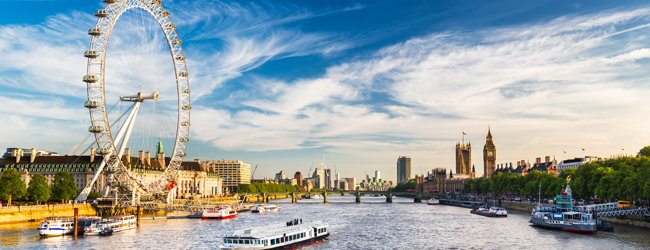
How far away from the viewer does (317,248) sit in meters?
69.2

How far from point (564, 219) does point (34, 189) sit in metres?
97.4

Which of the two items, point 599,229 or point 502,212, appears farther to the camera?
point 502,212

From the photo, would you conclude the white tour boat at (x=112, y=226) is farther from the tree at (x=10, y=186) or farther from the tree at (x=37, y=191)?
the tree at (x=37, y=191)

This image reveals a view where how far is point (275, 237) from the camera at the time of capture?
65.2 metres

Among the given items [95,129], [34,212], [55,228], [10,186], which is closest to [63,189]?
[10,186]

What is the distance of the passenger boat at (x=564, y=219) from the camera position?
267ft

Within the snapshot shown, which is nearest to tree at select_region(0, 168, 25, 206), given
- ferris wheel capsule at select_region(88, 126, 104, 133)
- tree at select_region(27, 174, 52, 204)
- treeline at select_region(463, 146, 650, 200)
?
tree at select_region(27, 174, 52, 204)

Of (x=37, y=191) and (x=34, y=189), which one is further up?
(x=34, y=189)

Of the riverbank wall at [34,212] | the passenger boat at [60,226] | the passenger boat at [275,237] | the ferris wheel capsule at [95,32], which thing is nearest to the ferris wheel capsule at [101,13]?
the ferris wheel capsule at [95,32]

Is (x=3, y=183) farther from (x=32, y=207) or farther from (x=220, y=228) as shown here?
(x=220, y=228)

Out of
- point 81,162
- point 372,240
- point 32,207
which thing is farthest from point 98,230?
point 81,162

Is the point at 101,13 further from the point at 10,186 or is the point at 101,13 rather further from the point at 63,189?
the point at 63,189

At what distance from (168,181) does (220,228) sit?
37.0 metres

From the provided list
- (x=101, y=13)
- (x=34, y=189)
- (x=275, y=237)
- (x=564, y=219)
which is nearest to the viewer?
(x=275, y=237)
